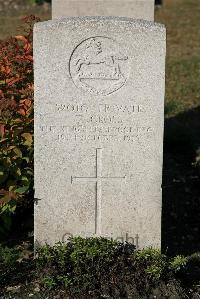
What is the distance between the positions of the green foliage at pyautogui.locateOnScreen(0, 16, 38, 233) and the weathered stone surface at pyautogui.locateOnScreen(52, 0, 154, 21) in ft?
8.61

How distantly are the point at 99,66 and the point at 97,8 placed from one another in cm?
385

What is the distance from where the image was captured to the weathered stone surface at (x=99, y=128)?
453 centimetres

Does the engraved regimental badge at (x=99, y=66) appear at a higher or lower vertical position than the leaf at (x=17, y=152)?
higher

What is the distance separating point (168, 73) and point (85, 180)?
7.15 metres

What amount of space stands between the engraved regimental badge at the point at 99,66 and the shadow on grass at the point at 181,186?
1.49 meters

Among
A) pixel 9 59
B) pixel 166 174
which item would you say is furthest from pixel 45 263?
pixel 166 174

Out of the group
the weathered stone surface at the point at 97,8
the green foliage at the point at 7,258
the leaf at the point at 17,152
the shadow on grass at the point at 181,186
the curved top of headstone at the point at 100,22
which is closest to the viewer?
the curved top of headstone at the point at 100,22

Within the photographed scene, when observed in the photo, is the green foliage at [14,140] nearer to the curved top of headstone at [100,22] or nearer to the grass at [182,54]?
the curved top of headstone at [100,22]

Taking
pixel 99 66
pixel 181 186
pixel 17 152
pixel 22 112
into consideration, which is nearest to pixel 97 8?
pixel 181 186

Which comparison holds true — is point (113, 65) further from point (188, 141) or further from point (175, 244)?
point (188, 141)

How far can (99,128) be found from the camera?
4.73 meters

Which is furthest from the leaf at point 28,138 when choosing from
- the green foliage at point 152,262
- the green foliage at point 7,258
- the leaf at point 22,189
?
the green foliage at point 152,262

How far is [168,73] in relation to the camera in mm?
11703

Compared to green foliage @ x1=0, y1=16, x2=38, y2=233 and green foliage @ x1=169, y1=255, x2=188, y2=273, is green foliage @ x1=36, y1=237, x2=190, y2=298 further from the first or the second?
green foliage @ x1=0, y1=16, x2=38, y2=233
